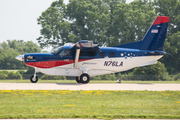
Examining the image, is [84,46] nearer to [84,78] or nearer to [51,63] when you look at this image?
[84,78]

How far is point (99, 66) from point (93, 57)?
3.71ft

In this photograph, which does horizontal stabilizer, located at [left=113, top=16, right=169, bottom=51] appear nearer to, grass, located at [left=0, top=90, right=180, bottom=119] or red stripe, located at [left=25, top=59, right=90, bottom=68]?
red stripe, located at [left=25, top=59, right=90, bottom=68]

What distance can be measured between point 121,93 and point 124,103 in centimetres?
342

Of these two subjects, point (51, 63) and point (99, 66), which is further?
point (99, 66)

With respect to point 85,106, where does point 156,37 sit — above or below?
above

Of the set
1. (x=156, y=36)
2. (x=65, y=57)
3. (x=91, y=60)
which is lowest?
(x=91, y=60)

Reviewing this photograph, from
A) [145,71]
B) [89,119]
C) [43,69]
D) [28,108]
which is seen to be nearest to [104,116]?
[89,119]

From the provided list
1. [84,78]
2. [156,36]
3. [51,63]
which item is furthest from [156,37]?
[51,63]

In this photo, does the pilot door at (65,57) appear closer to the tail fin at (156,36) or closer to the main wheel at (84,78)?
the main wheel at (84,78)

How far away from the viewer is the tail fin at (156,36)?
2594 centimetres

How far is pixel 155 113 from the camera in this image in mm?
10805

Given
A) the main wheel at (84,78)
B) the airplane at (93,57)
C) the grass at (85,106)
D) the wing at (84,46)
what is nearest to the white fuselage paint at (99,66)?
the airplane at (93,57)

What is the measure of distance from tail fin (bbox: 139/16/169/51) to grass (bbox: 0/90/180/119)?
10.9 meters

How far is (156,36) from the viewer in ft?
85.4
